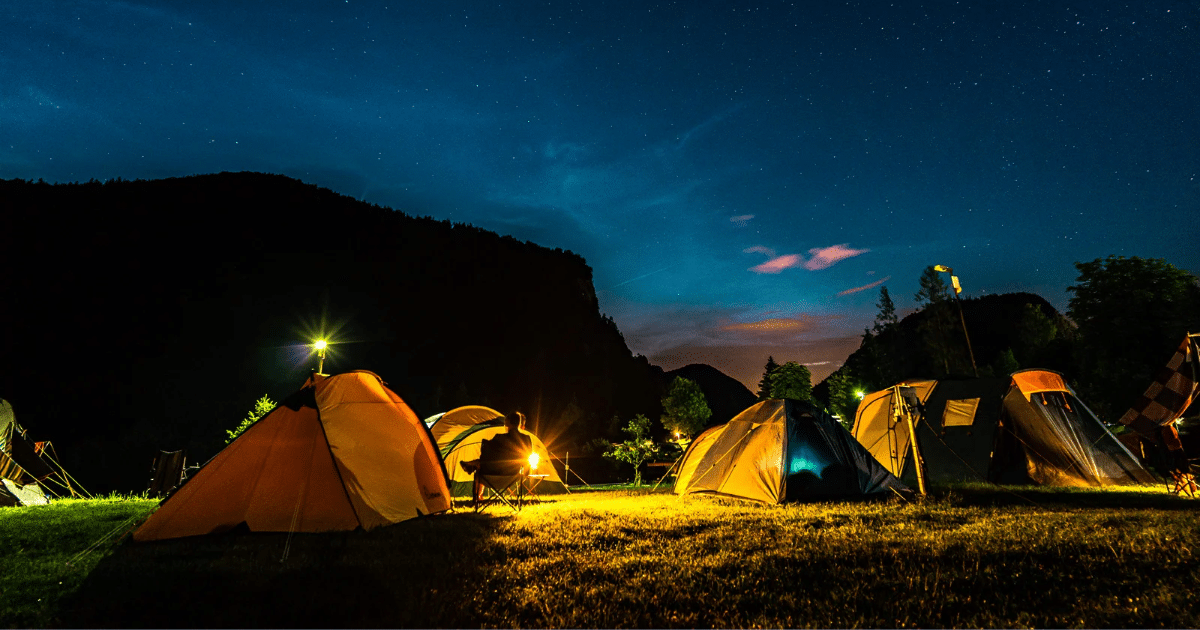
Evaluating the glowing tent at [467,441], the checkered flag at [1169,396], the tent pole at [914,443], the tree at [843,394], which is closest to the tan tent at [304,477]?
the glowing tent at [467,441]

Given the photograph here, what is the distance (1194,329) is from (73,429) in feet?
257

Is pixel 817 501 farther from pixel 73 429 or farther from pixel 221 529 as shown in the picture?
pixel 73 429

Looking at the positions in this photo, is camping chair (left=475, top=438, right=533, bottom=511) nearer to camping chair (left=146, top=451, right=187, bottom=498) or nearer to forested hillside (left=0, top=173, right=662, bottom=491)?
camping chair (left=146, top=451, right=187, bottom=498)

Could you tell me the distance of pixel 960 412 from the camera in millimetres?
11930

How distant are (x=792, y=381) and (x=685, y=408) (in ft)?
49.6

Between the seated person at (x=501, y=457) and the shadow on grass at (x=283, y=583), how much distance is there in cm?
246

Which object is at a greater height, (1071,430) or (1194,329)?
(1194,329)

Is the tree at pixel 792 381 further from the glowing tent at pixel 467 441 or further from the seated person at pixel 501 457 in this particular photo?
the seated person at pixel 501 457

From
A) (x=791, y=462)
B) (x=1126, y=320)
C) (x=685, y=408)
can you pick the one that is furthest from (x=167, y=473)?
(x=685, y=408)

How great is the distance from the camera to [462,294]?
8588 cm

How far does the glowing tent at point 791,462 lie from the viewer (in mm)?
8812

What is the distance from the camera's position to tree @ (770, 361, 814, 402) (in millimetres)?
53312

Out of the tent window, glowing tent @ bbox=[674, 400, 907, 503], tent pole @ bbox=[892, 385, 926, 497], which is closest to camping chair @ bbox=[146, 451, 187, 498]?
glowing tent @ bbox=[674, 400, 907, 503]

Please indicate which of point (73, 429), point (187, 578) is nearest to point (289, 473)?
point (187, 578)
